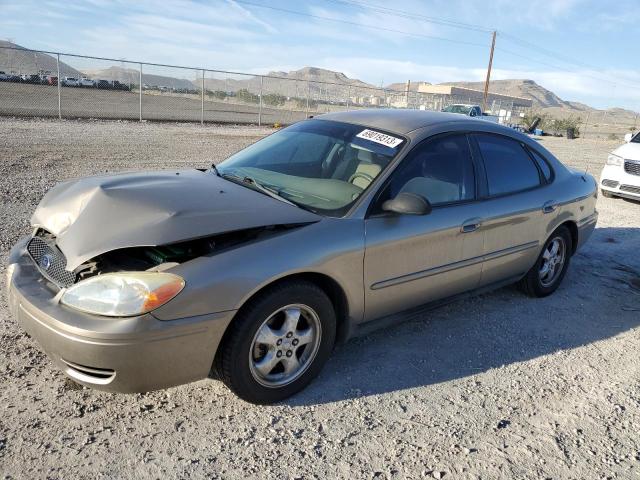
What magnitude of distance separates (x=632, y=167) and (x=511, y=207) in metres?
7.14

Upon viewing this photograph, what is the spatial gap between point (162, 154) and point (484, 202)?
348 inches

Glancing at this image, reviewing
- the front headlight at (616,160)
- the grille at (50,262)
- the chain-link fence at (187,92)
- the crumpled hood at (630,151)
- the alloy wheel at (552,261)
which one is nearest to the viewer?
the grille at (50,262)

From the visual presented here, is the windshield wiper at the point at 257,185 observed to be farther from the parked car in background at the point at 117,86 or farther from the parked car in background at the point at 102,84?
the parked car in background at the point at 117,86

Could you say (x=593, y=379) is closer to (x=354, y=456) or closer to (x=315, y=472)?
(x=354, y=456)

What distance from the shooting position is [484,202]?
3941 mm

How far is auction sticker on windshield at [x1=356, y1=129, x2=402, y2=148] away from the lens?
3566mm

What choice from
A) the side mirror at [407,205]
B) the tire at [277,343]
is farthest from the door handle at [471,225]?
the tire at [277,343]

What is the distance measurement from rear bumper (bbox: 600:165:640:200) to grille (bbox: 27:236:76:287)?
388 inches

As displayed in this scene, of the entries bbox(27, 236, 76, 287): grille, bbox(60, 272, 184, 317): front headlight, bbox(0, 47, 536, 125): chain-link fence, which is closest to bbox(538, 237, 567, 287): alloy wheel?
bbox(60, 272, 184, 317): front headlight

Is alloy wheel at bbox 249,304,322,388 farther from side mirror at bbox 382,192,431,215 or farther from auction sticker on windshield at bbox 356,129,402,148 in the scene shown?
auction sticker on windshield at bbox 356,129,402,148

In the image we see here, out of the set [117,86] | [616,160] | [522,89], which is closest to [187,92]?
[117,86]

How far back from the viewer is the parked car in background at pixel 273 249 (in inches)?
97.9

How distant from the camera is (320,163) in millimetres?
3709

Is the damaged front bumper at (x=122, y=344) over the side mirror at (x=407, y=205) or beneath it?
beneath
